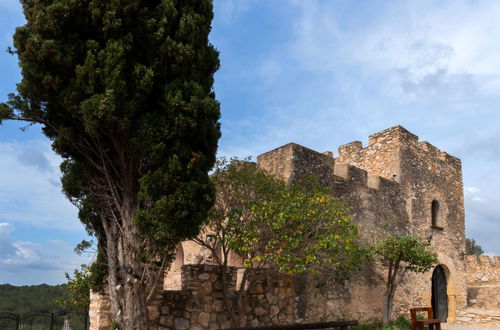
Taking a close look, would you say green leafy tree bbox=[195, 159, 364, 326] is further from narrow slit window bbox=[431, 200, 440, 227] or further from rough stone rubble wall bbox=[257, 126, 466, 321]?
narrow slit window bbox=[431, 200, 440, 227]

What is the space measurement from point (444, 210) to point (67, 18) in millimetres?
13598

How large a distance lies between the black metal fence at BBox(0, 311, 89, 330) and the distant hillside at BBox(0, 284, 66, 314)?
8698 mm

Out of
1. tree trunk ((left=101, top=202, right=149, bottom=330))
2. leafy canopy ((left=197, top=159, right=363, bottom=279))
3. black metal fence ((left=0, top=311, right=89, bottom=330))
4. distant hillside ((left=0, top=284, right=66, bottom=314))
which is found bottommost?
distant hillside ((left=0, top=284, right=66, bottom=314))

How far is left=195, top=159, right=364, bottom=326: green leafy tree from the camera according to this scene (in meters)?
8.61

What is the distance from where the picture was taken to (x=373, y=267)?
488 inches

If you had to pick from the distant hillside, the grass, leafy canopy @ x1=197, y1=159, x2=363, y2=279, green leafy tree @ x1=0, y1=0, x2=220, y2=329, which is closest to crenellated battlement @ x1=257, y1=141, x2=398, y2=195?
leafy canopy @ x1=197, y1=159, x2=363, y2=279

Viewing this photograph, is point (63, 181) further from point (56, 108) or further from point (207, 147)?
point (207, 147)

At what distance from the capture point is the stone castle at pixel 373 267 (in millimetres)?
8867

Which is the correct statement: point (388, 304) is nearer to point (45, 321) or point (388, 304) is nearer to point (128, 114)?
point (128, 114)

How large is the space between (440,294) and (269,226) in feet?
31.2

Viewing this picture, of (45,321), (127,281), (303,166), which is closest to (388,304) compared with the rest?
(303,166)

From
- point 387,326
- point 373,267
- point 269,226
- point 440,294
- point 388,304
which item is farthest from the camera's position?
point 440,294

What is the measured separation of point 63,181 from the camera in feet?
24.8

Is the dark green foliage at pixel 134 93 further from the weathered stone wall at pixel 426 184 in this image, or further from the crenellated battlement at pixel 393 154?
the weathered stone wall at pixel 426 184
